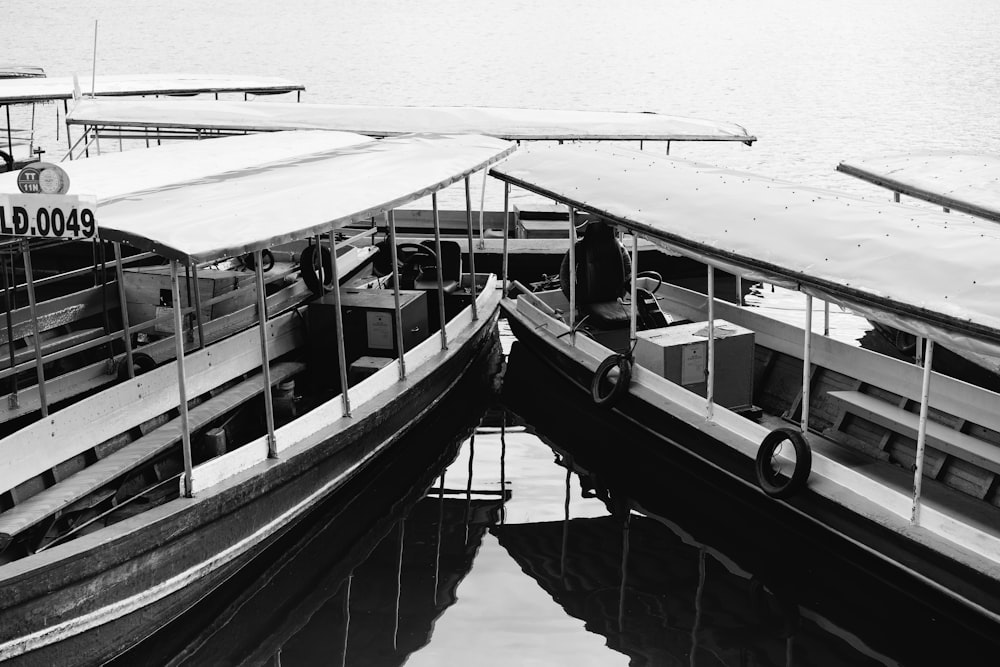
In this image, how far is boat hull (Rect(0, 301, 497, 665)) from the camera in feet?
18.1

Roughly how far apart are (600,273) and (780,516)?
359 cm

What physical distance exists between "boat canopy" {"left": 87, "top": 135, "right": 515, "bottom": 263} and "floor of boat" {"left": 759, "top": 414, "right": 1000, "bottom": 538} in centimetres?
382

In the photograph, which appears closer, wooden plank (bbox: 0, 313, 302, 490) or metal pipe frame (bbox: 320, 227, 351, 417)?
wooden plank (bbox: 0, 313, 302, 490)

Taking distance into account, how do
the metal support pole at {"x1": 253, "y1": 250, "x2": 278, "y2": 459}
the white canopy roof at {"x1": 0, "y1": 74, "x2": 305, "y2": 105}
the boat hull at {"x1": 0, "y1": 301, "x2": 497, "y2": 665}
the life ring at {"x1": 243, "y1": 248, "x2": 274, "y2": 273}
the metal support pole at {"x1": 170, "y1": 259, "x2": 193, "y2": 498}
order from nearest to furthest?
the boat hull at {"x1": 0, "y1": 301, "x2": 497, "y2": 665} < the metal support pole at {"x1": 170, "y1": 259, "x2": 193, "y2": 498} < the metal support pole at {"x1": 253, "y1": 250, "x2": 278, "y2": 459} < the life ring at {"x1": 243, "y1": 248, "x2": 274, "y2": 273} < the white canopy roof at {"x1": 0, "y1": 74, "x2": 305, "y2": 105}

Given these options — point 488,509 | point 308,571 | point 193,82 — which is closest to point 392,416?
point 488,509

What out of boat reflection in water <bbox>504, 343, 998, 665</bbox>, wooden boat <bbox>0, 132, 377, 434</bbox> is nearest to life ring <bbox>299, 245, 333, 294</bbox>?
wooden boat <bbox>0, 132, 377, 434</bbox>

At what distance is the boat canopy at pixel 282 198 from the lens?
632 cm

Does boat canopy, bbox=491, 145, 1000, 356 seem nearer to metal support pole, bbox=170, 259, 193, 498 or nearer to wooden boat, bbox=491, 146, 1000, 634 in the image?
wooden boat, bbox=491, 146, 1000, 634

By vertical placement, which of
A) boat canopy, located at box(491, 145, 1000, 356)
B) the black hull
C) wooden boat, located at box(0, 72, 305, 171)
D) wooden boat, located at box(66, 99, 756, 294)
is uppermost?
wooden boat, located at box(0, 72, 305, 171)

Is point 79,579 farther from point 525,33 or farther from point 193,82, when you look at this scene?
point 525,33

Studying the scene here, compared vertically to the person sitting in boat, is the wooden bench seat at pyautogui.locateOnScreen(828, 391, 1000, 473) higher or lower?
lower

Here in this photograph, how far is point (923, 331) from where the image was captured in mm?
6285

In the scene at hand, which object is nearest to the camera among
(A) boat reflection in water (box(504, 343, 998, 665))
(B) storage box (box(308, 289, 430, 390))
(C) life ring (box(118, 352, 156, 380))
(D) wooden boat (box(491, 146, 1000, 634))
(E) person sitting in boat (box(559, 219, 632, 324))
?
(D) wooden boat (box(491, 146, 1000, 634))

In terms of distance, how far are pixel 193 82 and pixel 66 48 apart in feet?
152
